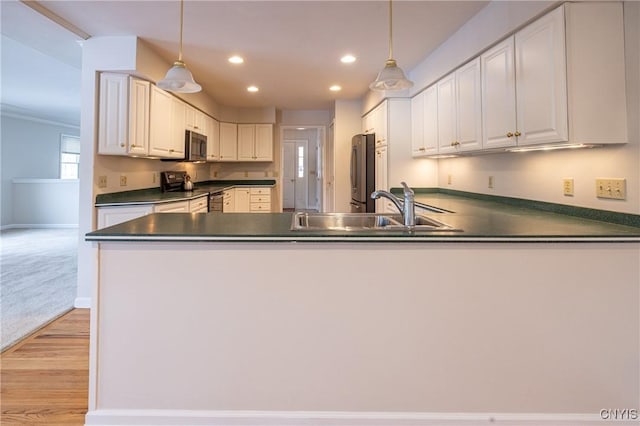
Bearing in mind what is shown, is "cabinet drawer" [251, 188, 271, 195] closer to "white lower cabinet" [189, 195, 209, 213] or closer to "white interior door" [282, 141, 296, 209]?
"white lower cabinet" [189, 195, 209, 213]

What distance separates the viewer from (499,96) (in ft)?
7.78

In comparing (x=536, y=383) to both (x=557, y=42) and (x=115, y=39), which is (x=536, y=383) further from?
(x=115, y=39)

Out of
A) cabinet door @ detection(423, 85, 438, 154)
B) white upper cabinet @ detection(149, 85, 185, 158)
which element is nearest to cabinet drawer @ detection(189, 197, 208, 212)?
white upper cabinet @ detection(149, 85, 185, 158)

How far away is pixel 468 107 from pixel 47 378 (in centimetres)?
339

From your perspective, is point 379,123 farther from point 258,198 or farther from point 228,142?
point 228,142

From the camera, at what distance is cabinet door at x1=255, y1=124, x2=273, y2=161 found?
6344 millimetres

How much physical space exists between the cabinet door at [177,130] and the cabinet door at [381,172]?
2.47 metres

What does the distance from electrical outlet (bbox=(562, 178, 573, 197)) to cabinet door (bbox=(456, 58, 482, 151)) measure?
0.62m

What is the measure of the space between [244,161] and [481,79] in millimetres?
4671

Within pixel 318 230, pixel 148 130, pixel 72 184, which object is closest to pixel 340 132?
pixel 148 130

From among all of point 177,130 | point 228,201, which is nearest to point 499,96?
point 177,130

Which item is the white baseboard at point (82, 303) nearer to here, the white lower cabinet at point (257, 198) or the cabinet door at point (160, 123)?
the cabinet door at point (160, 123)

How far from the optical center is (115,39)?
9.93 ft

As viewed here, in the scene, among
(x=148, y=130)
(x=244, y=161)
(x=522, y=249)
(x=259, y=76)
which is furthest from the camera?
(x=244, y=161)
